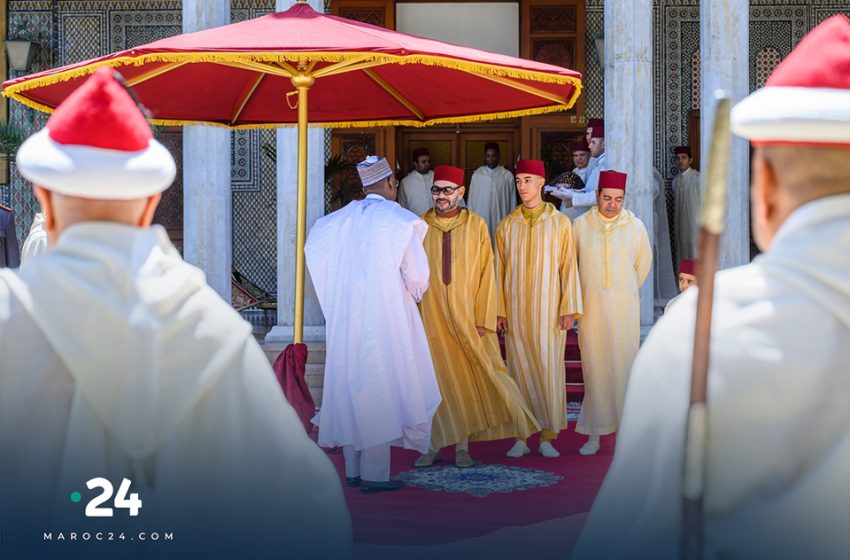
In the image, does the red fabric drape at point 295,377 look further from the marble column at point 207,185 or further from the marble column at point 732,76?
the marble column at point 732,76

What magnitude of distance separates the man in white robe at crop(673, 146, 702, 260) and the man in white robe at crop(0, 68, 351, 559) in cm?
1188

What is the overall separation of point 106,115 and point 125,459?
0.63 m

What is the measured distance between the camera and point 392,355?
21.9ft

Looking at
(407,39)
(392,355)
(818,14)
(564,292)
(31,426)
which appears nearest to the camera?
(31,426)

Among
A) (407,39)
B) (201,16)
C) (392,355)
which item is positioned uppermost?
(201,16)

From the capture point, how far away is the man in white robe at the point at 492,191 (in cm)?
1353

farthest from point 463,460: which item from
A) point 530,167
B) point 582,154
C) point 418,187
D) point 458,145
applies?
point 458,145

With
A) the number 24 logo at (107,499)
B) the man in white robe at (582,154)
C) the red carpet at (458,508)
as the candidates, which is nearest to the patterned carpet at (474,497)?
the red carpet at (458,508)

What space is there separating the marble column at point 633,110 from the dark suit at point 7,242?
5.02 metres

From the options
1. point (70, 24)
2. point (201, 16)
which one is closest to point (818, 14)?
point (201, 16)

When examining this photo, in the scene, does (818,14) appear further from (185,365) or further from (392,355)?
(185,365)

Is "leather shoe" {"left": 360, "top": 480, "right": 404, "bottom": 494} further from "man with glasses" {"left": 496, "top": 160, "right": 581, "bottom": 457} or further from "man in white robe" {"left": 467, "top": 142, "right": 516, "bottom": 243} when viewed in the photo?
"man in white robe" {"left": 467, "top": 142, "right": 516, "bottom": 243}

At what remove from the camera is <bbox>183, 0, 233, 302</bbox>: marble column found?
33.3 feet

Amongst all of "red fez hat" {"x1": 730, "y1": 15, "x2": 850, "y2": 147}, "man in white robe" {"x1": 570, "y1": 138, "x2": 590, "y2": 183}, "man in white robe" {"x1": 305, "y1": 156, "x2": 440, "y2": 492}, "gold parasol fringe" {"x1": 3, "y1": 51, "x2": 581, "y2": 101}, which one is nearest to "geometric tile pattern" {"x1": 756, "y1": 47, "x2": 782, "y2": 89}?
"man in white robe" {"x1": 570, "y1": 138, "x2": 590, "y2": 183}
